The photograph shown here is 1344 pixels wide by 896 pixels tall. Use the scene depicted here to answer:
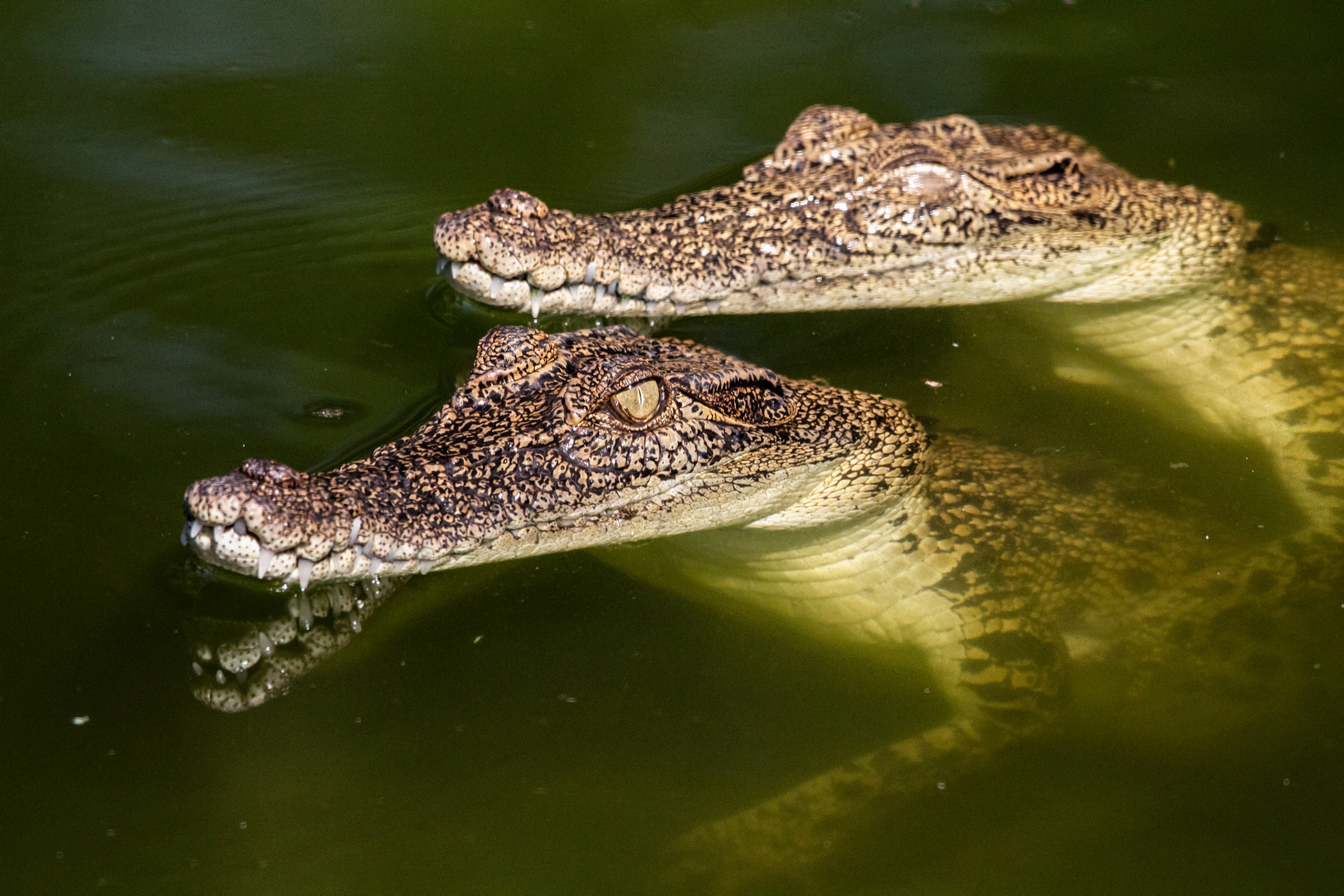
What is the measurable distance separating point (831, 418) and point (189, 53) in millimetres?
4652

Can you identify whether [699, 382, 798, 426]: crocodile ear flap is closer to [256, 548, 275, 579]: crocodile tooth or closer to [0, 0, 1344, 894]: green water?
[0, 0, 1344, 894]: green water

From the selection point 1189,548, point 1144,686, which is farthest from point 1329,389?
point 1144,686

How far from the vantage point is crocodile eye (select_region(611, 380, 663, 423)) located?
→ 3646 millimetres

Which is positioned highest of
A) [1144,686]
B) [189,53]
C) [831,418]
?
[189,53]

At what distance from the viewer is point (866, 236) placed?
5.10m

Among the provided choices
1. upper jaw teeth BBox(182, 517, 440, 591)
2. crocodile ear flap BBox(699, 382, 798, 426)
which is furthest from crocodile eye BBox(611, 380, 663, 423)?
upper jaw teeth BBox(182, 517, 440, 591)

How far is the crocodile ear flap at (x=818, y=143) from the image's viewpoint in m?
5.37

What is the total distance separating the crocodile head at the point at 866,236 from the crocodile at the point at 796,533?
24.0 inches

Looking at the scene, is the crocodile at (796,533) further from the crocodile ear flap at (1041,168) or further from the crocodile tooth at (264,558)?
the crocodile ear flap at (1041,168)

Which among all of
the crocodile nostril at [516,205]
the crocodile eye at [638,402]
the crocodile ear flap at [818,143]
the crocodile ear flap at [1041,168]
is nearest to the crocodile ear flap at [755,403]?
the crocodile eye at [638,402]

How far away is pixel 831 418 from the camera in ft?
13.6

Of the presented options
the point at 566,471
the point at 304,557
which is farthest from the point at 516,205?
the point at 304,557

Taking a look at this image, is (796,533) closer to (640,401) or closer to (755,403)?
(755,403)

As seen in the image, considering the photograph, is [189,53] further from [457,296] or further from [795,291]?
[795,291]
